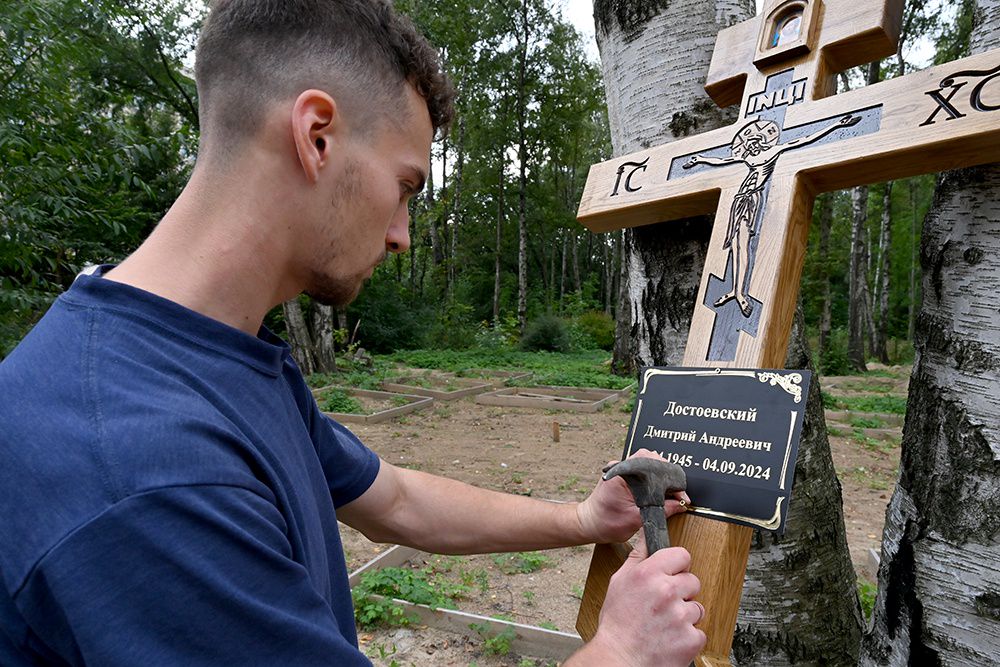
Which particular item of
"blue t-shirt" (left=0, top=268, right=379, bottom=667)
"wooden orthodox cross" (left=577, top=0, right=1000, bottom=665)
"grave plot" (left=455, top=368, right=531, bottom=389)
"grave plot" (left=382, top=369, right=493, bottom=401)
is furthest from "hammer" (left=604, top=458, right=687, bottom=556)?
"grave plot" (left=455, top=368, right=531, bottom=389)

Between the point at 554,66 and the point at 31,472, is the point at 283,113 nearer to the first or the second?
the point at 31,472

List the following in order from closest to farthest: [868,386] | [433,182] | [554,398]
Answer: [554,398]
[868,386]
[433,182]

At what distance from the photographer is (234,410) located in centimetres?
99

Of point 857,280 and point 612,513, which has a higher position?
point 857,280

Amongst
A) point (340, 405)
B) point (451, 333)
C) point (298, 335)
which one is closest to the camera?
point (340, 405)

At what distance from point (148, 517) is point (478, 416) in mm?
7851

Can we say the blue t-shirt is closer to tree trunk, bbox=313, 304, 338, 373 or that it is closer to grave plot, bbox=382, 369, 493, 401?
grave plot, bbox=382, 369, 493, 401

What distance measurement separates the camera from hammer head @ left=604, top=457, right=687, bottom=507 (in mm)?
1093

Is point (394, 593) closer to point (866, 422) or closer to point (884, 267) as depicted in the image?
point (866, 422)

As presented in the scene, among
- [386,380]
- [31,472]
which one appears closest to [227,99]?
[31,472]

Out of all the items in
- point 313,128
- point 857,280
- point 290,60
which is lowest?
point 313,128

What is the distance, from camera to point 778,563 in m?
1.79

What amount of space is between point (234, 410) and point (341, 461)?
22.8 inches

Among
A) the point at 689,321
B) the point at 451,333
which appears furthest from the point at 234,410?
the point at 451,333
